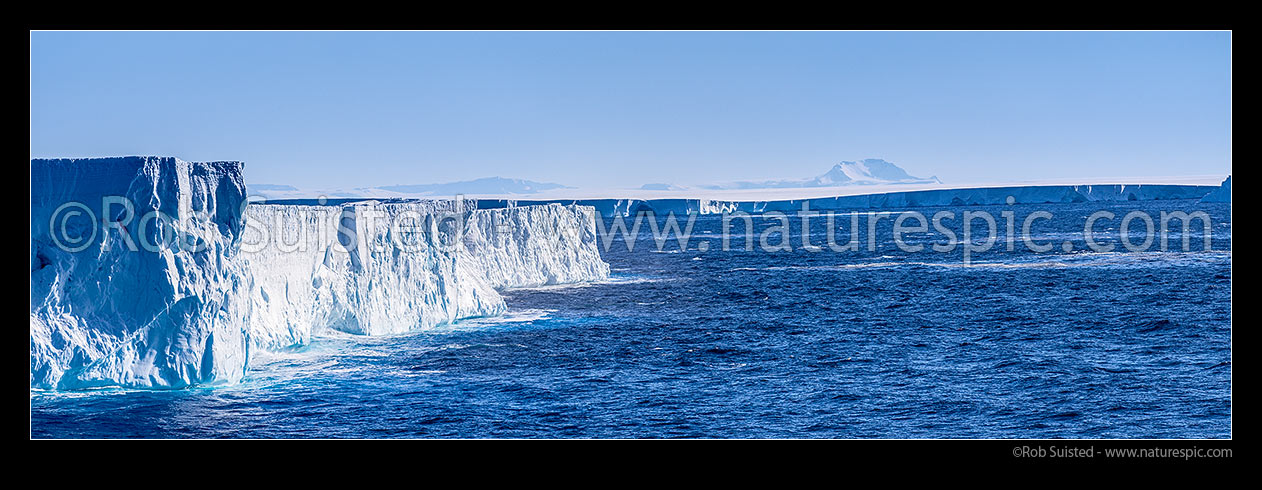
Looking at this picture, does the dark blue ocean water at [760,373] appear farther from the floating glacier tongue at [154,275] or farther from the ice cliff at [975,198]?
the ice cliff at [975,198]

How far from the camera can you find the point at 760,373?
24750mm

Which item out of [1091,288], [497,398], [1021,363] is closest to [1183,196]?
[1091,288]

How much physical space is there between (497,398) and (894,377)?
8.67 meters

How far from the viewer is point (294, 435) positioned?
60.7 feet

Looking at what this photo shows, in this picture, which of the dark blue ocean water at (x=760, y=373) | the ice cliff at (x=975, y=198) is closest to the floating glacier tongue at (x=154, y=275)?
the dark blue ocean water at (x=760, y=373)

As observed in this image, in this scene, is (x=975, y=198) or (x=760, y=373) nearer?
(x=760, y=373)

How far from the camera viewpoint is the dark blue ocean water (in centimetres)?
1936

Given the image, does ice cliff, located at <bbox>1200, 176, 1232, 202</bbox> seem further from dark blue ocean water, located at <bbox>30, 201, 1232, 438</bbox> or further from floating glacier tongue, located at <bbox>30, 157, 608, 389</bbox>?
floating glacier tongue, located at <bbox>30, 157, 608, 389</bbox>

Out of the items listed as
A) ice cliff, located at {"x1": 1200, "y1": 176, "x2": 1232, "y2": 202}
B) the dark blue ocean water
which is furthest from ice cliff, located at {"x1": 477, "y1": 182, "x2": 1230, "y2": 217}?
the dark blue ocean water

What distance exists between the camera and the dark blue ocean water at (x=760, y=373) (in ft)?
63.5

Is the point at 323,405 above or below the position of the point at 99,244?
below

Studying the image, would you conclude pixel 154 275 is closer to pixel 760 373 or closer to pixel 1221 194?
pixel 760 373

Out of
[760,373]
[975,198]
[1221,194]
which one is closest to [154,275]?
[760,373]

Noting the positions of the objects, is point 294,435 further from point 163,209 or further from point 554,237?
point 554,237
